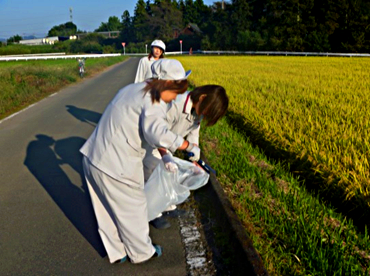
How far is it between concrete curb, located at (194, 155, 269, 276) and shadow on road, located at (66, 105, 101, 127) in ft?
15.7

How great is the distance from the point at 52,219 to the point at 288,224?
2193 millimetres

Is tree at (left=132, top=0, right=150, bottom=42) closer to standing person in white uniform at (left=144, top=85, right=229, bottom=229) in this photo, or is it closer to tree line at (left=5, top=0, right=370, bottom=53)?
tree line at (left=5, top=0, right=370, bottom=53)

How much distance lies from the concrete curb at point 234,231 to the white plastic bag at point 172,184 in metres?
0.43

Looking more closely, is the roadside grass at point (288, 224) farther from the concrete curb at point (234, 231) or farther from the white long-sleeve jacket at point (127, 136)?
the white long-sleeve jacket at point (127, 136)

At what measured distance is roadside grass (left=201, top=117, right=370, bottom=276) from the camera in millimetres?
2732

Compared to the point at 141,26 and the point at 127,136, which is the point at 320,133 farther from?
the point at 141,26

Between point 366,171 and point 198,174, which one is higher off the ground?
point 198,174

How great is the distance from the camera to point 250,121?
23.8ft

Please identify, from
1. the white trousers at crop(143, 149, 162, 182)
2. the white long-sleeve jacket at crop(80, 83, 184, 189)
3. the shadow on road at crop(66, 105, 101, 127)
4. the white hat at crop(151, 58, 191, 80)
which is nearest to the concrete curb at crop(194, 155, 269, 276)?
the white trousers at crop(143, 149, 162, 182)

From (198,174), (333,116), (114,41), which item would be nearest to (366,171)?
(198,174)

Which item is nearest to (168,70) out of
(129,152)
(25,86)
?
(129,152)

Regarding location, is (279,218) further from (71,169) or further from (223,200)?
(71,169)

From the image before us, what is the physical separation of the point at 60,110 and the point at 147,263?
8.45 m

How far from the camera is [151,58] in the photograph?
19.1 feet
